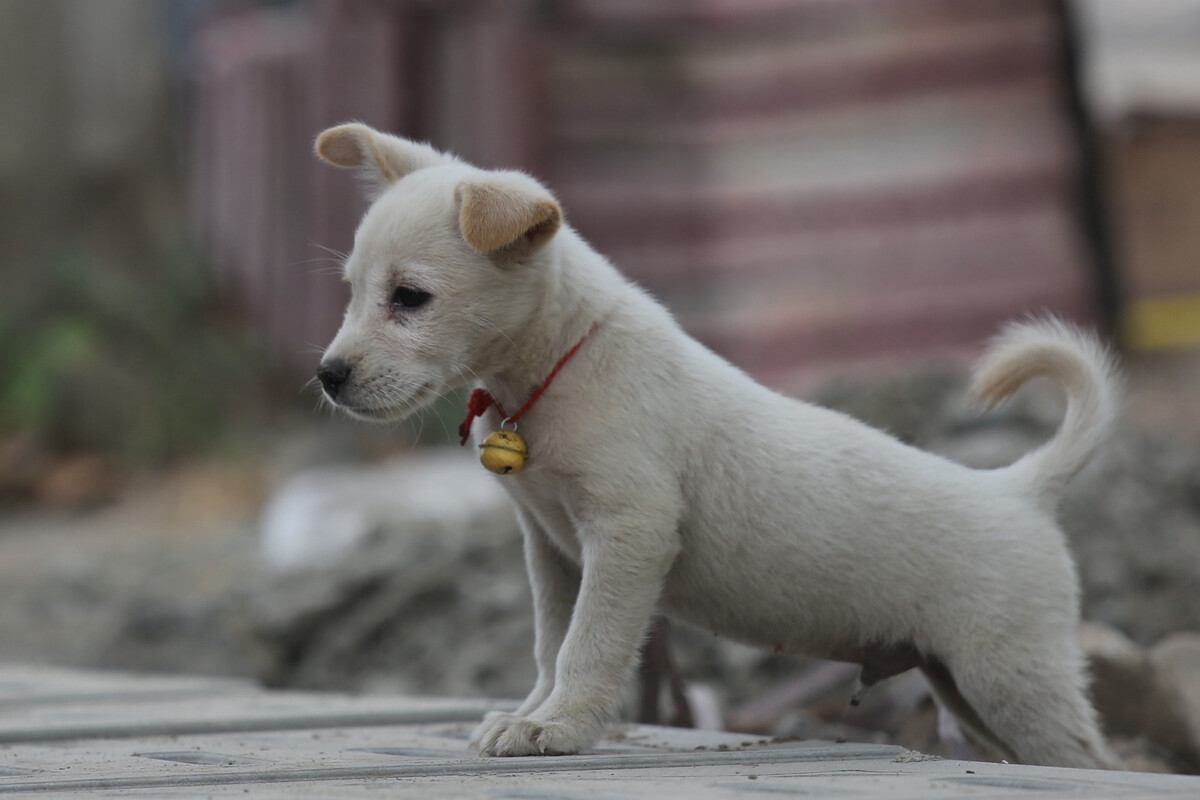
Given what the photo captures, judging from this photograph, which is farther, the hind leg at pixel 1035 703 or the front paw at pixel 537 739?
the hind leg at pixel 1035 703

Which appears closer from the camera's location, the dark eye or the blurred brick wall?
the dark eye

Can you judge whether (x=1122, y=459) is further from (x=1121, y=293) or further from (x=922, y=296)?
(x=1121, y=293)

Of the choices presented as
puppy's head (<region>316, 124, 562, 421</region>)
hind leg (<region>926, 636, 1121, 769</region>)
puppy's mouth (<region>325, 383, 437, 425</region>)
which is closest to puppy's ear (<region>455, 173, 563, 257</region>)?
puppy's head (<region>316, 124, 562, 421</region>)

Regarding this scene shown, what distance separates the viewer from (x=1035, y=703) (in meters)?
3.19

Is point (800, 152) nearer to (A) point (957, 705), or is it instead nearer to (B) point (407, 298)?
(A) point (957, 705)

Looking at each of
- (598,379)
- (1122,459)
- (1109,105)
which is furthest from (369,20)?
(598,379)

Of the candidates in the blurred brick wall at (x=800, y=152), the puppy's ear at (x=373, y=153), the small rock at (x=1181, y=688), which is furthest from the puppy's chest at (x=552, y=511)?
the blurred brick wall at (x=800, y=152)

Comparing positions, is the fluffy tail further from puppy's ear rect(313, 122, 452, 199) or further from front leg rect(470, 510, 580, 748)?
puppy's ear rect(313, 122, 452, 199)

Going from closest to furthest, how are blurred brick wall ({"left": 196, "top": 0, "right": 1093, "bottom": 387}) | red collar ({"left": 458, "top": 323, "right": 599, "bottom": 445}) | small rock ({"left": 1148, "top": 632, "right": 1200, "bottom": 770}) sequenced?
red collar ({"left": 458, "top": 323, "right": 599, "bottom": 445})
small rock ({"left": 1148, "top": 632, "right": 1200, "bottom": 770})
blurred brick wall ({"left": 196, "top": 0, "right": 1093, "bottom": 387})

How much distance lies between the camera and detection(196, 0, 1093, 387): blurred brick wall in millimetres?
8844

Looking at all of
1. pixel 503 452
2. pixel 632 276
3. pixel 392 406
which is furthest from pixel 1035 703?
pixel 632 276

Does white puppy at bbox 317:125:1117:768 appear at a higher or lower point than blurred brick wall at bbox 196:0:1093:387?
lower

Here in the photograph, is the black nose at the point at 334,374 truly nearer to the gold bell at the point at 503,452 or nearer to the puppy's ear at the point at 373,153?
the gold bell at the point at 503,452

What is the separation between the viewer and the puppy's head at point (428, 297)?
3074mm
